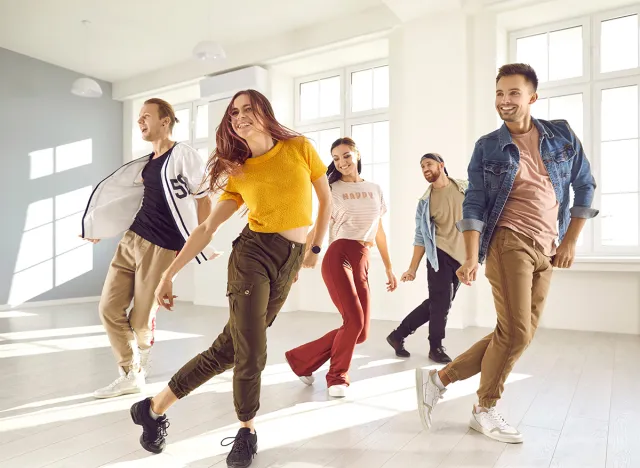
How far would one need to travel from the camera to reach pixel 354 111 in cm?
680

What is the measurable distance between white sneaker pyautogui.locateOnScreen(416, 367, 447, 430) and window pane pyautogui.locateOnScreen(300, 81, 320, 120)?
552 cm

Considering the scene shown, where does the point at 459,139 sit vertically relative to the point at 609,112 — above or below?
below

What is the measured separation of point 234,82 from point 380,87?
2035 millimetres

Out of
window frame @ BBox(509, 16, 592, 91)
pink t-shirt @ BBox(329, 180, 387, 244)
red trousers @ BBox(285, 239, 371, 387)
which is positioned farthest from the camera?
window frame @ BBox(509, 16, 592, 91)

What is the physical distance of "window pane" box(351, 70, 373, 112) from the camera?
21.9 feet

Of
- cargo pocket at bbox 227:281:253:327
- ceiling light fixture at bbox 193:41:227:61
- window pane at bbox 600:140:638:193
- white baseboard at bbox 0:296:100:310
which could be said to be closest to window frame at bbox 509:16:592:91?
window pane at bbox 600:140:638:193

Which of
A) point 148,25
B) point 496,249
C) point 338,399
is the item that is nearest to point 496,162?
point 496,249

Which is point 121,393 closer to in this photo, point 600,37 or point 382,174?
point 382,174

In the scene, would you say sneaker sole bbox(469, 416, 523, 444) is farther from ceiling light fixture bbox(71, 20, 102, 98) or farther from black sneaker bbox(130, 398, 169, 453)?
ceiling light fixture bbox(71, 20, 102, 98)

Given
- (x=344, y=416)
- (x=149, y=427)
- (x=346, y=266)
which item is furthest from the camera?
(x=346, y=266)

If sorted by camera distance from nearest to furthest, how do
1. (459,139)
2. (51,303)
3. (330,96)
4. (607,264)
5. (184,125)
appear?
(607,264) → (459,139) → (330,96) → (51,303) → (184,125)

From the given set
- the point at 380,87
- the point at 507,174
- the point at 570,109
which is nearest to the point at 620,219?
the point at 570,109

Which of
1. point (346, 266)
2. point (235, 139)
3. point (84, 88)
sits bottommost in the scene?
point (346, 266)

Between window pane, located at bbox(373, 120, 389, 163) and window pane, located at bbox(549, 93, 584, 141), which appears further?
window pane, located at bbox(373, 120, 389, 163)
